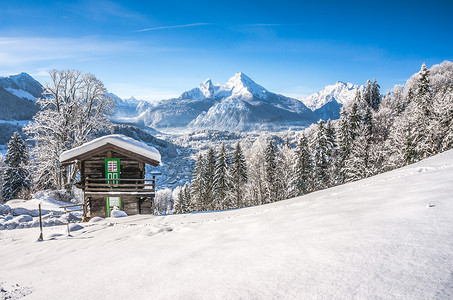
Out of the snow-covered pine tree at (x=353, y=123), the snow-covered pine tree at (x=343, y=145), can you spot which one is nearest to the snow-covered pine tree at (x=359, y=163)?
the snow-covered pine tree at (x=343, y=145)

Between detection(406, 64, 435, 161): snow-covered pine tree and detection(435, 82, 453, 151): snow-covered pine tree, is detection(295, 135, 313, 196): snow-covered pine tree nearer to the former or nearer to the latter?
detection(406, 64, 435, 161): snow-covered pine tree

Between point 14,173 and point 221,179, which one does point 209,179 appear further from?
point 14,173

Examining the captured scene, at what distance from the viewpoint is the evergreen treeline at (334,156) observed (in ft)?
96.4

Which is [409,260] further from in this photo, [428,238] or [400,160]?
[400,160]

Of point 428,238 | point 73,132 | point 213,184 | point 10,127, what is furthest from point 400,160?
point 10,127

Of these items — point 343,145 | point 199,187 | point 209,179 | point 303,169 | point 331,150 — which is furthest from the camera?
point 199,187

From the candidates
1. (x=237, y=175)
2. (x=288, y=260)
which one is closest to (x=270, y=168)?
(x=237, y=175)

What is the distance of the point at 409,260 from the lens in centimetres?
302

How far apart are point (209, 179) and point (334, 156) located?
822 inches

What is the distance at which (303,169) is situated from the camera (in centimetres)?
3409

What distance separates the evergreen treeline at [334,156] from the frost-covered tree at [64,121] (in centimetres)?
2061

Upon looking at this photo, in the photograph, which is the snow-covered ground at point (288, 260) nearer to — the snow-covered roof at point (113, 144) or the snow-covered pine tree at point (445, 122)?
the snow-covered roof at point (113, 144)

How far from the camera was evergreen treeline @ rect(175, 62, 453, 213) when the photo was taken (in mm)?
29386

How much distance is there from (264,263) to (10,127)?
636 ft
